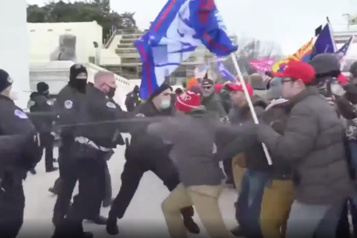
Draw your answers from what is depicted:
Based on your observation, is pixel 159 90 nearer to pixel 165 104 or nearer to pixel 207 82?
pixel 165 104

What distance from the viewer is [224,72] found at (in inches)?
114

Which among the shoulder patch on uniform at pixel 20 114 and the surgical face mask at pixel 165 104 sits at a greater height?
the surgical face mask at pixel 165 104

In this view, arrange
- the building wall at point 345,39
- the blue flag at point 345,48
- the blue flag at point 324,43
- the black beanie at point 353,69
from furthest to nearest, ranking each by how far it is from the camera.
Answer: the blue flag at point 345,48 → the building wall at point 345,39 → the blue flag at point 324,43 → the black beanie at point 353,69

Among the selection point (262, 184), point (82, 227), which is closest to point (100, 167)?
point (82, 227)

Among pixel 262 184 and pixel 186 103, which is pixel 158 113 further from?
pixel 262 184

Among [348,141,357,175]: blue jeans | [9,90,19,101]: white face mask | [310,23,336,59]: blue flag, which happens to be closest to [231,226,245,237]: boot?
[348,141,357,175]: blue jeans

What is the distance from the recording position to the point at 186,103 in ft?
8.87

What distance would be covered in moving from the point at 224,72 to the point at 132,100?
49cm

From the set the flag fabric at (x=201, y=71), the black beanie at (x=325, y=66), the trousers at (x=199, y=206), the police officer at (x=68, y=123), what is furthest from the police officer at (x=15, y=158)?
A: the black beanie at (x=325, y=66)

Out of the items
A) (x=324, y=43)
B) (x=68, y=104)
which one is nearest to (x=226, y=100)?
(x=68, y=104)

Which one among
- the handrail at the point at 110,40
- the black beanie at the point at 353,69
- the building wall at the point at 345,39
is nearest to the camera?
the handrail at the point at 110,40

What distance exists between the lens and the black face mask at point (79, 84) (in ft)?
8.72

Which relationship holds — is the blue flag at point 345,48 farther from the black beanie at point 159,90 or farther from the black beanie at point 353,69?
the black beanie at point 159,90

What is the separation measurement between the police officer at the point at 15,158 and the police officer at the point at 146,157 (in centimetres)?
41
